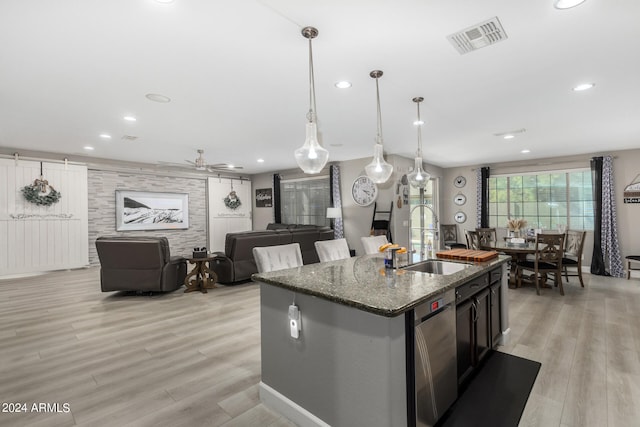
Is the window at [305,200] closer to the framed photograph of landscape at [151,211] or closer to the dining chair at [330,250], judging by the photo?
the framed photograph of landscape at [151,211]

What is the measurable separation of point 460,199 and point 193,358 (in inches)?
297

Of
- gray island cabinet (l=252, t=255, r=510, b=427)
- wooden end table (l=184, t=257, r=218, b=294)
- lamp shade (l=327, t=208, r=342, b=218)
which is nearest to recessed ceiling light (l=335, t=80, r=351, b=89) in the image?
gray island cabinet (l=252, t=255, r=510, b=427)

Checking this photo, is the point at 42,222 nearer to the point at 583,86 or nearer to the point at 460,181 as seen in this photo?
the point at 583,86

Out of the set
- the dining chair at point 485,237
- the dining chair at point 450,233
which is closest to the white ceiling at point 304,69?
the dining chair at point 485,237

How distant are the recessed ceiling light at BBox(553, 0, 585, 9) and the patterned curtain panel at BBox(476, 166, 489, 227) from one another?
6305 millimetres

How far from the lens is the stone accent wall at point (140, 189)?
7.07 metres

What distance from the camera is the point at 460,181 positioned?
829 cm

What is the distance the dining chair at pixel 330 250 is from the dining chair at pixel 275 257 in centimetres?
38

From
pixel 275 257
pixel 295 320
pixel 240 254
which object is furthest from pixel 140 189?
pixel 295 320

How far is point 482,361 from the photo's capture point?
257cm

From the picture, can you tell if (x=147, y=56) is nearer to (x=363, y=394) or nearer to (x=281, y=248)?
(x=281, y=248)

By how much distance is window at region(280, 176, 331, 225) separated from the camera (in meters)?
8.26

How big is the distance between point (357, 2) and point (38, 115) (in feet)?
14.5

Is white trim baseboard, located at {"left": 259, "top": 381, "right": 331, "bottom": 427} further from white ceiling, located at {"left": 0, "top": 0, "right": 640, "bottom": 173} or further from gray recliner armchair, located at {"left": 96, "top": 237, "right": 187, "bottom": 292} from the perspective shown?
gray recliner armchair, located at {"left": 96, "top": 237, "right": 187, "bottom": 292}
